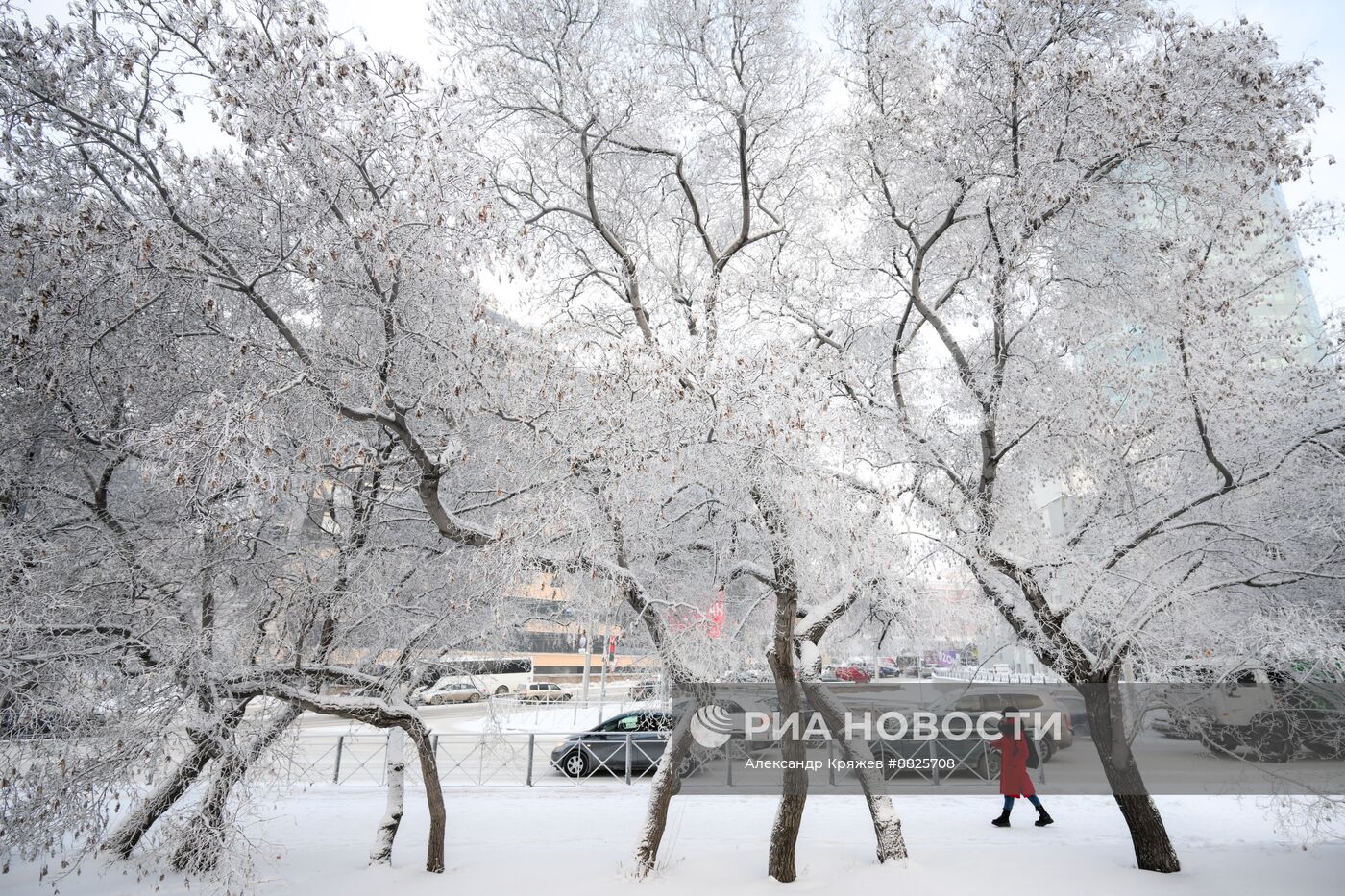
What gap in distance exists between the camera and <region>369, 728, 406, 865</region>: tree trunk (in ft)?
24.3

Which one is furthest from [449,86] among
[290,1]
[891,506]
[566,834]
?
[566,834]

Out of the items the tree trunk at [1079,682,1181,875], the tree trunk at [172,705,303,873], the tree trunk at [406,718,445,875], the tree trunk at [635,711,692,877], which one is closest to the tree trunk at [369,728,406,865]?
the tree trunk at [406,718,445,875]

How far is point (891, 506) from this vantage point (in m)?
7.18

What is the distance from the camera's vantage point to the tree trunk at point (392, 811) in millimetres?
7422

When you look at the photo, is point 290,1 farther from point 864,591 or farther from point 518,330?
point 864,591

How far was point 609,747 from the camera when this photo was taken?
13.7 metres

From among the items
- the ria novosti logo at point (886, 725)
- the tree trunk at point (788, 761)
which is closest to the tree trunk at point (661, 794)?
the ria novosti logo at point (886, 725)

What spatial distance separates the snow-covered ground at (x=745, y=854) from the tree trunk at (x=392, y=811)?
6.3 inches

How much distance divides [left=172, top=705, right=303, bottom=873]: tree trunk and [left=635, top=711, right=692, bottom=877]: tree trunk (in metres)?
3.49


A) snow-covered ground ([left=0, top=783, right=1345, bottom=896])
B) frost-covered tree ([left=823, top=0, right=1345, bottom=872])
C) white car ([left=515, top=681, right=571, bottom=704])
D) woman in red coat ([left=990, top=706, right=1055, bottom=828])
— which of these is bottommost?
white car ([left=515, top=681, right=571, bottom=704])

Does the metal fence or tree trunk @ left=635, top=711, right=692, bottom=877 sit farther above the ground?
tree trunk @ left=635, top=711, right=692, bottom=877

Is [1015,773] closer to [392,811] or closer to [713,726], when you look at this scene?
[713,726]

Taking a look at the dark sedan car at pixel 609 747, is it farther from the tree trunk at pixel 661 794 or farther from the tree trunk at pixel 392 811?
the tree trunk at pixel 661 794

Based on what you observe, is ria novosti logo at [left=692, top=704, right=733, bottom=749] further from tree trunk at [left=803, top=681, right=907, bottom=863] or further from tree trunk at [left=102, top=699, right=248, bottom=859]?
tree trunk at [left=102, top=699, right=248, bottom=859]
